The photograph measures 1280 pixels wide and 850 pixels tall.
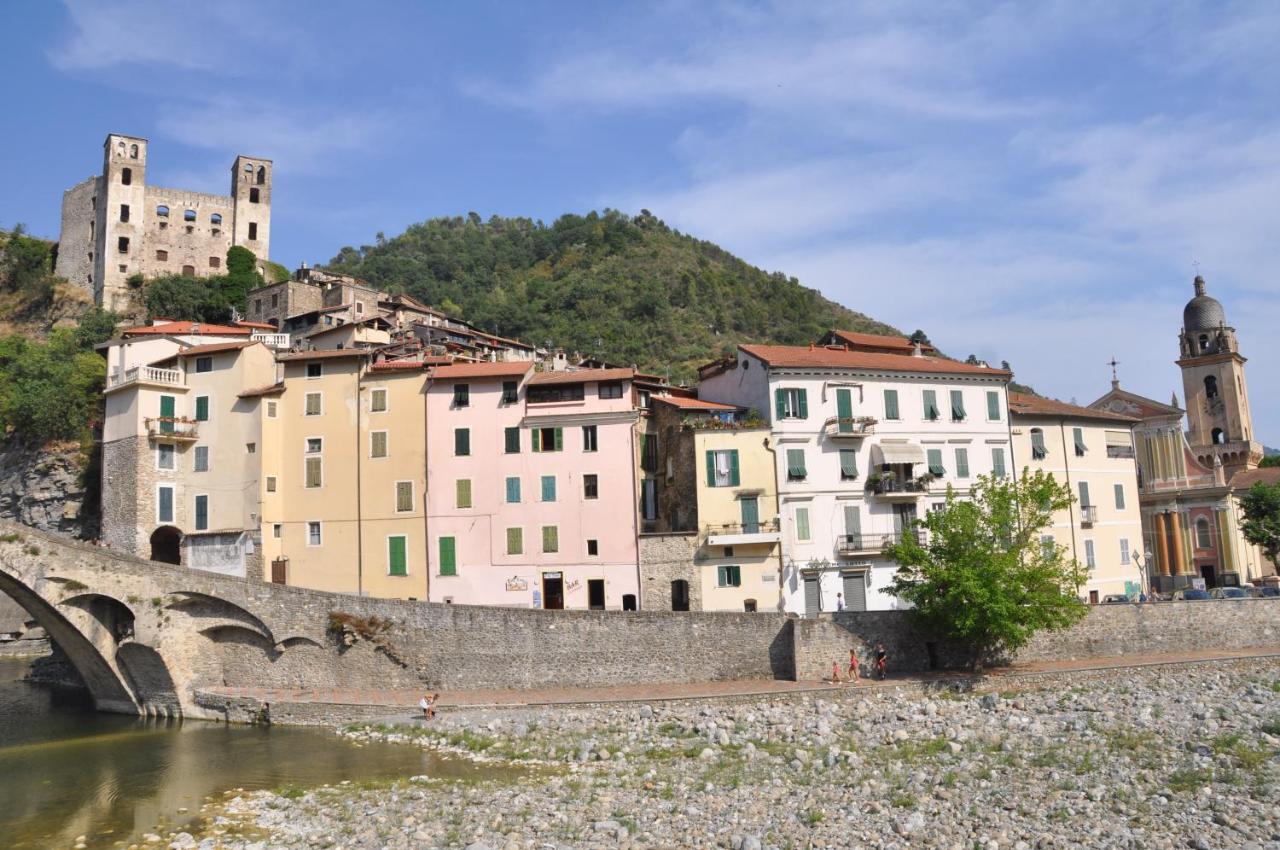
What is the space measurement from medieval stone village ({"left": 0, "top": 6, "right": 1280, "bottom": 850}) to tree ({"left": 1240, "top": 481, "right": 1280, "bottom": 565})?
6.9 inches

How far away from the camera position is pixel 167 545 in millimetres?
45844

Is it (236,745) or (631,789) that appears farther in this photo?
(236,745)

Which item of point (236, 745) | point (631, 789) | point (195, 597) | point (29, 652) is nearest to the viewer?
point (631, 789)

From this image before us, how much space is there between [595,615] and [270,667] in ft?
39.6

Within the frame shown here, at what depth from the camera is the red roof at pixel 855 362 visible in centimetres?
4288

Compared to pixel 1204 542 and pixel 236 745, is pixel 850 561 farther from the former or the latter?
pixel 1204 542

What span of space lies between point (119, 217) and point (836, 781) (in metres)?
79.9

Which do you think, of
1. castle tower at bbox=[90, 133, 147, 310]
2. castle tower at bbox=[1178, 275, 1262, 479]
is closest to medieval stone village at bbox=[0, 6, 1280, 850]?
castle tower at bbox=[1178, 275, 1262, 479]

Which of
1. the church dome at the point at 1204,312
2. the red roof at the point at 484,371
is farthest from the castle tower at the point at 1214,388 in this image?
the red roof at the point at 484,371

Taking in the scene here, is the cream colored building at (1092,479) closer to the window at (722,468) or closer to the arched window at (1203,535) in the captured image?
the arched window at (1203,535)

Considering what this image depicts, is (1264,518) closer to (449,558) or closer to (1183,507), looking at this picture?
(1183,507)

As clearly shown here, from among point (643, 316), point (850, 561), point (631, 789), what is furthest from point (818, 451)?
point (643, 316)

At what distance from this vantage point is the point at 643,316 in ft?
348

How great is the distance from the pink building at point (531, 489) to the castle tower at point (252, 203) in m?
55.0
